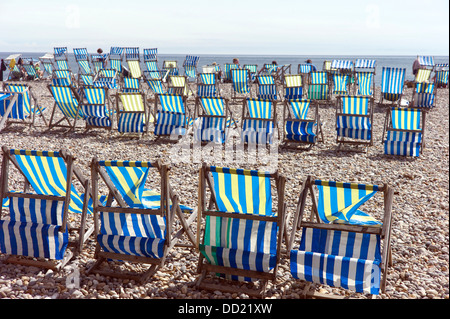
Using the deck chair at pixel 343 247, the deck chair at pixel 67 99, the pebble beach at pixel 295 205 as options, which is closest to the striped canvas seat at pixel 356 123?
the pebble beach at pixel 295 205

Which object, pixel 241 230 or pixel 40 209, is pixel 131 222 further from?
pixel 241 230

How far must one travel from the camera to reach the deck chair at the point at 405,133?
6.24 meters

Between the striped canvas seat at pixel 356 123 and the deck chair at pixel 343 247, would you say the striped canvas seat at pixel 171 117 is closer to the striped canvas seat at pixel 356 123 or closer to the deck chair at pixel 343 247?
the striped canvas seat at pixel 356 123

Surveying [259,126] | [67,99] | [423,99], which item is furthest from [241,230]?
[423,99]

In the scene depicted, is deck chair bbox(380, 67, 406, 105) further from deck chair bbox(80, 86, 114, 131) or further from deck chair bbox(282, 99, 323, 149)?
deck chair bbox(80, 86, 114, 131)

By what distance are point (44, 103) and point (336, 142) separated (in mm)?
7991

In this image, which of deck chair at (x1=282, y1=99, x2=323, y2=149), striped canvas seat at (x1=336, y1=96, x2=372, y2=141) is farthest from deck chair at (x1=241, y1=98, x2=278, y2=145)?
striped canvas seat at (x1=336, y1=96, x2=372, y2=141)

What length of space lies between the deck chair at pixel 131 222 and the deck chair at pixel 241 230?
262mm

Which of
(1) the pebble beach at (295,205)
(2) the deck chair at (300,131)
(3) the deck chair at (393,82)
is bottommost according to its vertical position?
(1) the pebble beach at (295,205)

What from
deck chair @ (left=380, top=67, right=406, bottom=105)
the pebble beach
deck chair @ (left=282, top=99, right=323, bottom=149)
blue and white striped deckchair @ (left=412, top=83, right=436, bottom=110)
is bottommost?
the pebble beach

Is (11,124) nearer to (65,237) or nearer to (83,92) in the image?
(83,92)

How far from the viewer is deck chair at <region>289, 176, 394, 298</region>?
263 centimetres

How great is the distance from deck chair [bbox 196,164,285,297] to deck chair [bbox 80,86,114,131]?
16.4 feet

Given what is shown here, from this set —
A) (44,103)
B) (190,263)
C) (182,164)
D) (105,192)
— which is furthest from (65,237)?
(44,103)
